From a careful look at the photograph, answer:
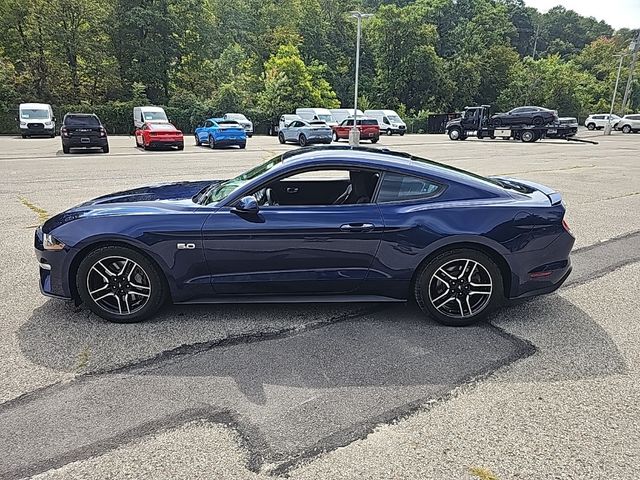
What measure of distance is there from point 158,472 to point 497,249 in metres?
2.89

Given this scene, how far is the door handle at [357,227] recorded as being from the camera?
12.8 feet

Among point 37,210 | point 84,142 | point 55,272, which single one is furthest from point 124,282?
point 84,142

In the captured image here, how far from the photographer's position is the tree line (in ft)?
132

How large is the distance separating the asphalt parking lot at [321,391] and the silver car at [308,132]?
22.2 m

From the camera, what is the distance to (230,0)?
2675 inches

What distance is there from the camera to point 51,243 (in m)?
3.98

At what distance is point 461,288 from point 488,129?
107 feet

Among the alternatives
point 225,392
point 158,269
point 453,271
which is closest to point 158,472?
point 225,392

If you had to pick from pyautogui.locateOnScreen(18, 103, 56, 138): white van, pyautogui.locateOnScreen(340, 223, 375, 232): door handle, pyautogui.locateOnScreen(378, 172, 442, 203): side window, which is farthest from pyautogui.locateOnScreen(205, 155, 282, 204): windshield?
pyautogui.locateOnScreen(18, 103, 56, 138): white van

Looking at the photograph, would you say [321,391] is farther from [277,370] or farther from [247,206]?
[247,206]

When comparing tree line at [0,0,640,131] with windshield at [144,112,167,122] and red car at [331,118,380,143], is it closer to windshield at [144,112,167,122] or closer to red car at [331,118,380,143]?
windshield at [144,112,167,122]

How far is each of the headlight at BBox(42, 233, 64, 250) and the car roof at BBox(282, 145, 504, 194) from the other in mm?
1899

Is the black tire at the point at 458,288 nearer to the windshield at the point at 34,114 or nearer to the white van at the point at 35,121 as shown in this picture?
the white van at the point at 35,121

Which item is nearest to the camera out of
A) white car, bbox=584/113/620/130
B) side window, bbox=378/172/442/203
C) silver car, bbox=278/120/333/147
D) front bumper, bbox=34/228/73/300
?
front bumper, bbox=34/228/73/300
